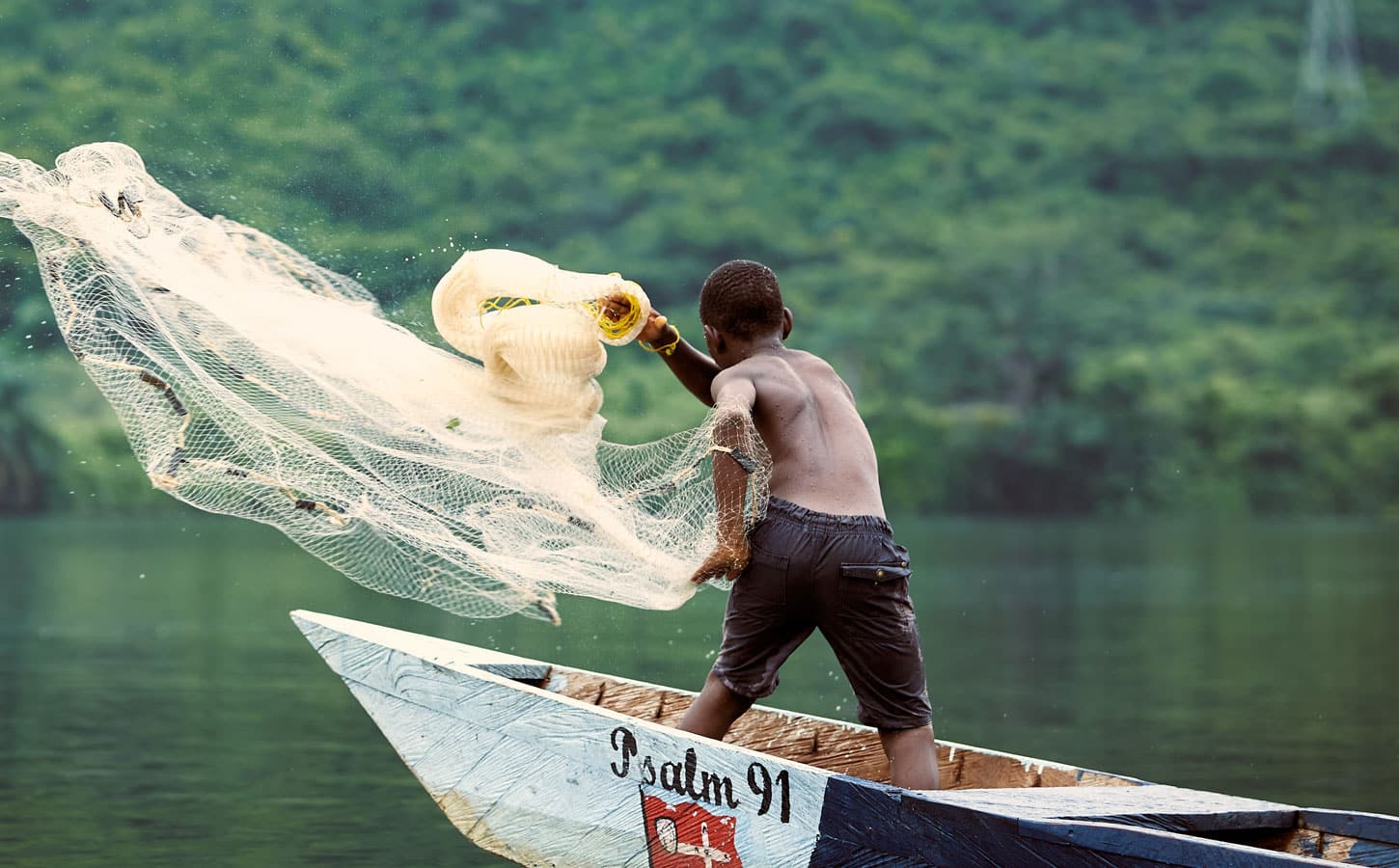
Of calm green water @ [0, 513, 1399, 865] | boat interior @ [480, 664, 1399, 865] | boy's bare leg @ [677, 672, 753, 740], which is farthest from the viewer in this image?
calm green water @ [0, 513, 1399, 865]

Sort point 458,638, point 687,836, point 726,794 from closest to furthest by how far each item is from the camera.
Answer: point 726,794
point 687,836
point 458,638

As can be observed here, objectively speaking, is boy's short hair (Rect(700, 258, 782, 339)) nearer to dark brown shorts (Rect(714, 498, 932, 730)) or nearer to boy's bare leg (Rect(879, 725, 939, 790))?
dark brown shorts (Rect(714, 498, 932, 730))

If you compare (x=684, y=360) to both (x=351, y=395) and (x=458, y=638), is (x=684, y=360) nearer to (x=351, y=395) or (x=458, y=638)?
(x=351, y=395)

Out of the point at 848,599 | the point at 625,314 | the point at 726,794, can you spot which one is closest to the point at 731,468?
the point at 848,599

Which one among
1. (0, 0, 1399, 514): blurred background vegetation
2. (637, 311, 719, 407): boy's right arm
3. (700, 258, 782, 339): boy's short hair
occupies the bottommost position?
(637, 311, 719, 407): boy's right arm

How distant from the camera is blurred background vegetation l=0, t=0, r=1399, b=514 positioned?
4488 cm

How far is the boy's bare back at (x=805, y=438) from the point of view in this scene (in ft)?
16.1

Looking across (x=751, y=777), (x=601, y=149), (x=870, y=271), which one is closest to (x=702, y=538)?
(x=751, y=777)

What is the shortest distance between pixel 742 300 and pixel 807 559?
78 centimetres

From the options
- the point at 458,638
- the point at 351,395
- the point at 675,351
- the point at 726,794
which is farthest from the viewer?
the point at 458,638

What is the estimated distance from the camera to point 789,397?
4.94 meters

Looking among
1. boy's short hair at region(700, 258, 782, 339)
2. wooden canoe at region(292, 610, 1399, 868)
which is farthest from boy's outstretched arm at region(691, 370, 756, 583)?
wooden canoe at region(292, 610, 1399, 868)

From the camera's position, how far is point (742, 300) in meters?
5.12

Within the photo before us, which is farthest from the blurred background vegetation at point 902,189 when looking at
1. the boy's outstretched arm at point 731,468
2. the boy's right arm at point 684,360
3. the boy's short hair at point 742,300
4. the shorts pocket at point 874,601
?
the shorts pocket at point 874,601
